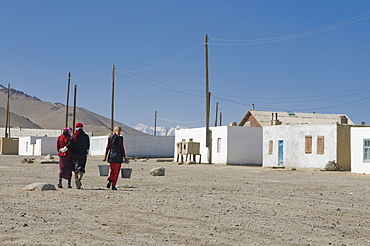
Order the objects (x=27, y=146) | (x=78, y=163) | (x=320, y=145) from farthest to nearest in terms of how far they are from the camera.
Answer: (x=27, y=146)
(x=320, y=145)
(x=78, y=163)

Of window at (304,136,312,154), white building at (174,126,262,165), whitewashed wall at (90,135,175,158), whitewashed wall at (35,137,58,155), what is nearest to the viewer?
window at (304,136,312,154)

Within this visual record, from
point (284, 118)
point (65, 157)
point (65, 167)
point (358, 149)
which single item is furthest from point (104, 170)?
point (284, 118)

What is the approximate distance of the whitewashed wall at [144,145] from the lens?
2581 inches

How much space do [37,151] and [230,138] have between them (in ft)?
124

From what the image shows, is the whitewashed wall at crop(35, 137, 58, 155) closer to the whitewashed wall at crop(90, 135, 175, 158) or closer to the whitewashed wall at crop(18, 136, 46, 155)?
the whitewashed wall at crop(18, 136, 46, 155)

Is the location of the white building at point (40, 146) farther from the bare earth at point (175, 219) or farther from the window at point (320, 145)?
the bare earth at point (175, 219)

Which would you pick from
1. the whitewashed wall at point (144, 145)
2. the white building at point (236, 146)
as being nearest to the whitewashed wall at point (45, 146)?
the whitewashed wall at point (144, 145)

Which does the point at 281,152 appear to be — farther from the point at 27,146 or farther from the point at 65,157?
the point at 27,146

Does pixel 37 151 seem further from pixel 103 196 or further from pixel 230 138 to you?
pixel 103 196

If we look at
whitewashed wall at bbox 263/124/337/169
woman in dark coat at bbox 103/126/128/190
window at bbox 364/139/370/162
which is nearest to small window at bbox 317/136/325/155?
whitewashed wall at bbox 263/124/337/169

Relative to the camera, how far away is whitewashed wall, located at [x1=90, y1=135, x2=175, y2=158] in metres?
65.6

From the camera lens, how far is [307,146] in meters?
35.3

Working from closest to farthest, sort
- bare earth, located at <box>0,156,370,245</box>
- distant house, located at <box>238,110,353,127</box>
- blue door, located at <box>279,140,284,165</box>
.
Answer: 1. bare earth, located at <box>0,156,370,245</box>
2. blue door, located at <box>279,140,284,165</box>
3. distant house, located at <box>238,110,353,127</box>

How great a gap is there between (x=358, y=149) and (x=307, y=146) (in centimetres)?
511
